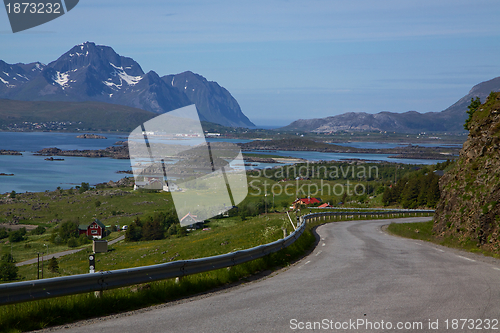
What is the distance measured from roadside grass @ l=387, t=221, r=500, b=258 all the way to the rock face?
211mm

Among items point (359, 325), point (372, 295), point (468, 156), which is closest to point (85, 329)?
point (359, 325)

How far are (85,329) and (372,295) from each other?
Result: 5.19m

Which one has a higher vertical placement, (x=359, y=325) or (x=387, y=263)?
(x=359, y=325)

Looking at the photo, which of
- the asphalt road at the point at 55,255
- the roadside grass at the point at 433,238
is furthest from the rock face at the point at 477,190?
the asphalt road at the point at 55,255

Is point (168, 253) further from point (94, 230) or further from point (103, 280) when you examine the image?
point (103, 280)

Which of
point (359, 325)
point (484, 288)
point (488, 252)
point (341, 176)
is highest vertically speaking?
point (359, 325)

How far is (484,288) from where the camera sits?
8.88 meters

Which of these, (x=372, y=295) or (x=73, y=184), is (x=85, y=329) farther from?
(x=73, y=184)

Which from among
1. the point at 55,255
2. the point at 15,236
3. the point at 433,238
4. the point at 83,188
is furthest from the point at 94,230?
the point at 433,238

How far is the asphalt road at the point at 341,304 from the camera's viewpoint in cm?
620

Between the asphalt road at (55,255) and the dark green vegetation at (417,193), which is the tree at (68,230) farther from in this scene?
the dark green vegetation at (417,193)

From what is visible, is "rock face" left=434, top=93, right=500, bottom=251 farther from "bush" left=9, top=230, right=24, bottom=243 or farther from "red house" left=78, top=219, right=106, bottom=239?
"bush" left=9, top=230, right=24, bottom=243

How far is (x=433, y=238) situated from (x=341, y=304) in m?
18.0

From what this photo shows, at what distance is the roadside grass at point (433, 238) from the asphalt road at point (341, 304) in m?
6.62
